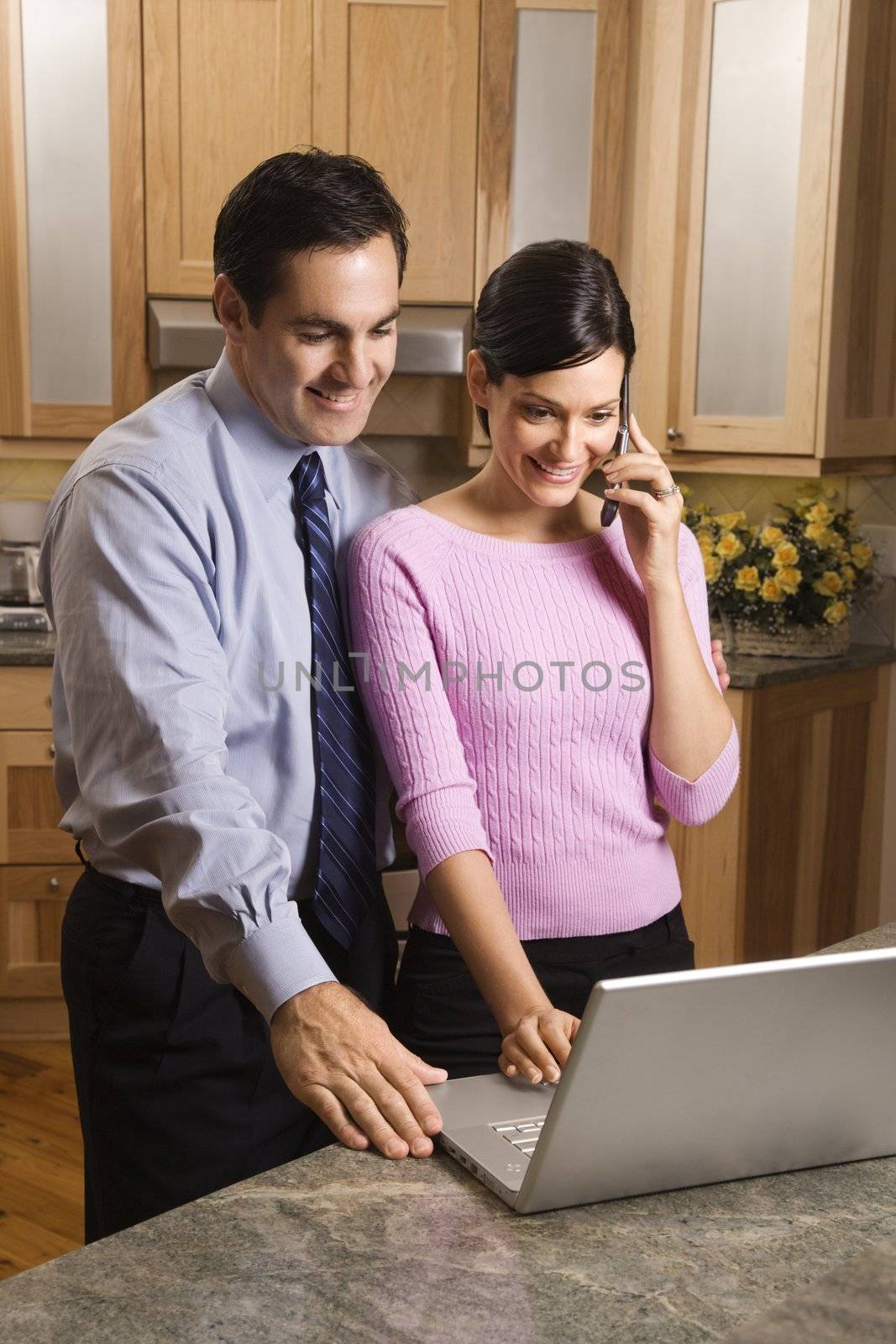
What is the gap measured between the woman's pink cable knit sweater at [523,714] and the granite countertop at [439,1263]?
49 cm

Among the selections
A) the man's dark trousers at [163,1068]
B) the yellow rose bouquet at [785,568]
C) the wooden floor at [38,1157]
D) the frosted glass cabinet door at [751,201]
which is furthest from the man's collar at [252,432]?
the frosted glass cabinet door at [751,201]

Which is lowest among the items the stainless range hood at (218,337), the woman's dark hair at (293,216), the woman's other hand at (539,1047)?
the woman's other hand at (539,1047)

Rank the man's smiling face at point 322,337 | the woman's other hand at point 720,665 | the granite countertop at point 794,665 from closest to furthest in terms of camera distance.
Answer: the man's smiling face at point 322,337 → the woman's other hand at point 720,665 → the granite countertop at point 794,665

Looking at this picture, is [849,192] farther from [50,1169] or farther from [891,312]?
[50,1169]

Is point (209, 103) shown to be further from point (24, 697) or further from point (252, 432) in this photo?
point (252, 432)

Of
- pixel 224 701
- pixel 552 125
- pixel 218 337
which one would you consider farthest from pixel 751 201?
pixel 224 701

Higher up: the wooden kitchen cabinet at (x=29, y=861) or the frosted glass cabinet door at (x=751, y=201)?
the frosted glass cabinet door at (x=751, y=201)

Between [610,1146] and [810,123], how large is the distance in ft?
8.49

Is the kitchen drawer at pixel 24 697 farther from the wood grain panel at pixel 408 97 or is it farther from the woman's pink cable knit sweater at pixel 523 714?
the woman's pink cable knit sweater at pixel 523 714

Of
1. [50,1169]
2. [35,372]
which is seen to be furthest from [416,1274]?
[35,372]

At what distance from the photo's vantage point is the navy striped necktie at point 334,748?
141 centimetres

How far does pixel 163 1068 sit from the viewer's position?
1387 millimetres

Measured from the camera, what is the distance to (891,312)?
3.16 meters

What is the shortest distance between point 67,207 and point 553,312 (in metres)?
2.21
